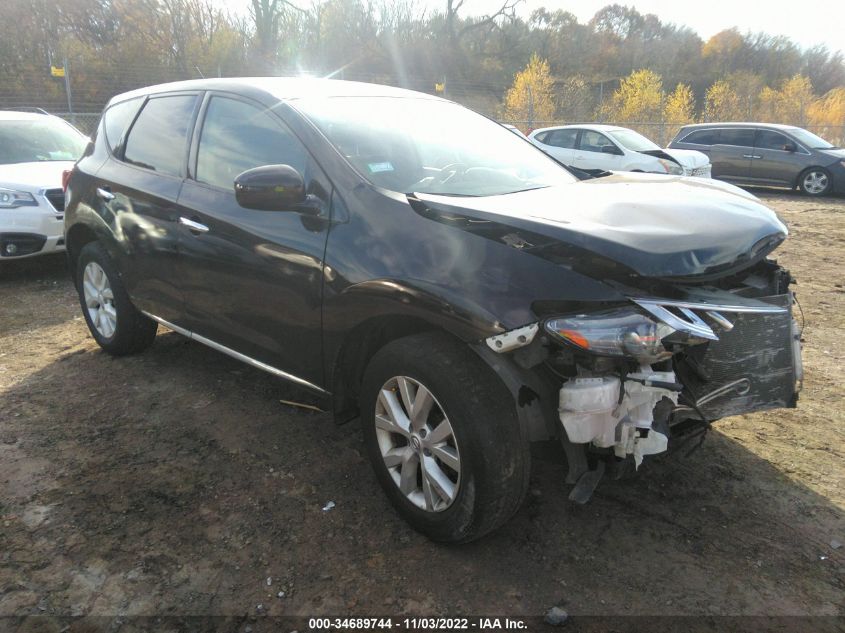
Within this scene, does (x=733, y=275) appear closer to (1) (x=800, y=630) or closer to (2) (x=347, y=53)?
(1) (x=800, y=630)

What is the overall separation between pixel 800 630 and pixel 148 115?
4.23 meters

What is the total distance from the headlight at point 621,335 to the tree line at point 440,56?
59.4ft

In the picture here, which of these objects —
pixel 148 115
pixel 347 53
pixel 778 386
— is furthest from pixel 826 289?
pixel 347 53

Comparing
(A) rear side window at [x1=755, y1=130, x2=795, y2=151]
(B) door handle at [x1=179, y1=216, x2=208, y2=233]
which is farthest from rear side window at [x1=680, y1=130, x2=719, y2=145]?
(B) door handle at [x1=179, y1=216, x2=208, y2=233]

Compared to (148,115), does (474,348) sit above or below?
below

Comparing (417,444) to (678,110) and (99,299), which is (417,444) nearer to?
(99,299)

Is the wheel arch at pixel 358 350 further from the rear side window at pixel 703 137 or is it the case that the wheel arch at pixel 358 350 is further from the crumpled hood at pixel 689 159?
the rear side window at pixel 703 137

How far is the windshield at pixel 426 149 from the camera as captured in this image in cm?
279

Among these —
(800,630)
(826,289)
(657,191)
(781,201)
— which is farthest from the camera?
(781,201)

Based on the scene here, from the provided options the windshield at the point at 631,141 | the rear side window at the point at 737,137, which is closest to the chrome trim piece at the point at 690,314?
the windshield at the point at 631,141

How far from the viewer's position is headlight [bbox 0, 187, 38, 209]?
632 centimetres

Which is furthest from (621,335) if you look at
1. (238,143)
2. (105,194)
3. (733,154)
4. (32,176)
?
(733,154)

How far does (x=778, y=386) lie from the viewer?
2432 millimetres

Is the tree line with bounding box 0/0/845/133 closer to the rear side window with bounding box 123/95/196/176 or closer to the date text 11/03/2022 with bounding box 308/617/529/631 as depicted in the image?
the rear side window with bounding box 123/95/196/176
